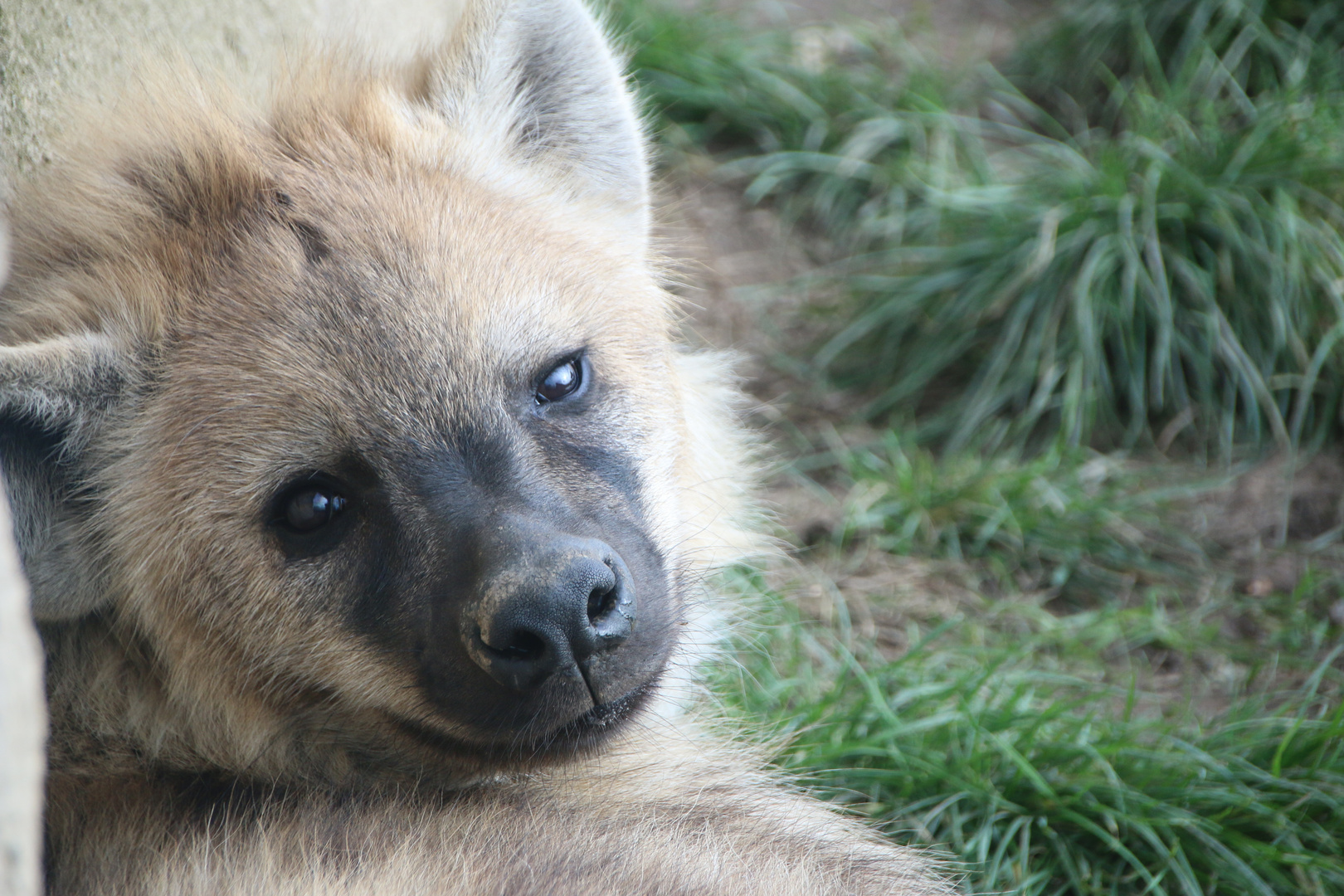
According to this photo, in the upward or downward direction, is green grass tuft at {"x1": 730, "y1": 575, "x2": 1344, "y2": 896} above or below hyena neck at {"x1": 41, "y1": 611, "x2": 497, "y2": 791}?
below

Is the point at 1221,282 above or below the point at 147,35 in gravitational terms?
below

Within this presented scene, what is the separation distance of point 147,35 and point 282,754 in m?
2.08

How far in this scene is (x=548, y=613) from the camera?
2.20 meters

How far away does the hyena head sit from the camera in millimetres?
2359

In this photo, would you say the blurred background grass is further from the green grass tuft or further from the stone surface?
the stone surface

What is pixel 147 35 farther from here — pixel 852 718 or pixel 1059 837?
pixel 1059 837

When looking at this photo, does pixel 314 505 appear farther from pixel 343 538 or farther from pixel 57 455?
pixel 57 455

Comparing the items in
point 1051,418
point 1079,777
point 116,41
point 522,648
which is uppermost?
point 116,41

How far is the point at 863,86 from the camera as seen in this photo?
6.38 metres

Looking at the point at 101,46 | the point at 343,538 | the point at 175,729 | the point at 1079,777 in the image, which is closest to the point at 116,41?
the point at 101,46

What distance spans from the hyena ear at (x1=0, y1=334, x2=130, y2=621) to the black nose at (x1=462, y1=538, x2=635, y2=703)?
90 cm

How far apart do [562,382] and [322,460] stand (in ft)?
1.79

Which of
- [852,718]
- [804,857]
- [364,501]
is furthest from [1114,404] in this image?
[364,501]

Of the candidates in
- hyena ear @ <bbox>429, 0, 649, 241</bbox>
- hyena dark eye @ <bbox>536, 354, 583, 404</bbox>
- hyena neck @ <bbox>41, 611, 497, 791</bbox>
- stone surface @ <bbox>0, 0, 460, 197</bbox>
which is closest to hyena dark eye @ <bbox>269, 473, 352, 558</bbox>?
hyena neck @ <bbox>41, 611, 497, 791</bbox>
